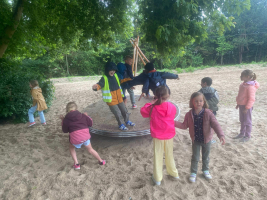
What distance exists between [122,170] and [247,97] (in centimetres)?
280

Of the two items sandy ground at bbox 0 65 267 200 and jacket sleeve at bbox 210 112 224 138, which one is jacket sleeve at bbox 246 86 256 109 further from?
jacket sleeve at bbox 210 112 224 138

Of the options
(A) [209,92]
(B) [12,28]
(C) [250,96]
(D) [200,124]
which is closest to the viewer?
(D) [200,124]

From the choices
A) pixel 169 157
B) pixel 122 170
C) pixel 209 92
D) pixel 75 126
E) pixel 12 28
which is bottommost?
pixel 122 170

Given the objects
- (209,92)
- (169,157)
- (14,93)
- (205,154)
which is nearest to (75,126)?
(169,157)

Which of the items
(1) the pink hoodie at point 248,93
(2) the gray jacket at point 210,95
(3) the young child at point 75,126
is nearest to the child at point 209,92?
(2) the gray jacket at point 210,95

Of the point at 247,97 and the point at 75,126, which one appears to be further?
the point at 247,97

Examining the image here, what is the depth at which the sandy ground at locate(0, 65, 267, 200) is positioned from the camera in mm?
2398

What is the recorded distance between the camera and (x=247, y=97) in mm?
3363

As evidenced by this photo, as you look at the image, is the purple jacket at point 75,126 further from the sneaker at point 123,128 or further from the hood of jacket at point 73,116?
the sneaker at point 123,128

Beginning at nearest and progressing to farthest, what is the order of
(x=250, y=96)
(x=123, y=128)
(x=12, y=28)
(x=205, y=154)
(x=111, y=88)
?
(x=205, y=154) → (x=250, y=96) → (x=111, y=88) → (x=123, y=128) → (x=12, y=28)

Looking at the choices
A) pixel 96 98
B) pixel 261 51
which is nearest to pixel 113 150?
pixel 96 98

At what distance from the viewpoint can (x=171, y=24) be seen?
10.5ft

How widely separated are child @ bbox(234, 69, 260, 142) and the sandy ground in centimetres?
33

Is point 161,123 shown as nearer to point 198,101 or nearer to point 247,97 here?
point 198,101
